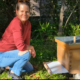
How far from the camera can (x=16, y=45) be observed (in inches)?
64.5

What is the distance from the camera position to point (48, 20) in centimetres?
636

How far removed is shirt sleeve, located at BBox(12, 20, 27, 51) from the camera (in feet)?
5.22

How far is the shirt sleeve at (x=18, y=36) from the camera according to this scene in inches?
62.6

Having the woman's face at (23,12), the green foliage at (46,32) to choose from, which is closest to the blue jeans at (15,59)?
the woman's face at (23,12)

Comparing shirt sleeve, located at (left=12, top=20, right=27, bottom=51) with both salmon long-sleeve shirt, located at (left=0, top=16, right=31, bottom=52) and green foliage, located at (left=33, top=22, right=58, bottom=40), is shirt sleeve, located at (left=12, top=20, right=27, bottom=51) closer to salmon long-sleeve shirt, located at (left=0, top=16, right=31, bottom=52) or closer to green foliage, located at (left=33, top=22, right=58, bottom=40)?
salmon long-sleeve shirt, located at (left=0, top=16, right=31, bottom=52)

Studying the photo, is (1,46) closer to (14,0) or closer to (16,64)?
(16,64)

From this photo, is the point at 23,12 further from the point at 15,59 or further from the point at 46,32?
the point at 46,32

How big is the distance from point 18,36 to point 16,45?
139mm

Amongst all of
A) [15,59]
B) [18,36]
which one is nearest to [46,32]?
[15,59]

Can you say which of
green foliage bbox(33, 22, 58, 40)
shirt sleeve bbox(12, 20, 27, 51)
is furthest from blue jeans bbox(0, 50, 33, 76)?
green foliage bbox(33, 22, 58, 40)

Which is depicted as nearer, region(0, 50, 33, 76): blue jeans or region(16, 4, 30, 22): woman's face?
region(16, 4, 30, 22): woman's face

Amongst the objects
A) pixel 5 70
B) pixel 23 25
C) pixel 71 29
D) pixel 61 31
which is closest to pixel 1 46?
pixel 23 25

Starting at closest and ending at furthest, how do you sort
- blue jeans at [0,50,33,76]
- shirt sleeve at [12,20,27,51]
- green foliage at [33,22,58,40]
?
shirt sleeve at [12,20,27,51] → blue jeans at [0,50,33,76] → green foliage at [33,22,58,40]

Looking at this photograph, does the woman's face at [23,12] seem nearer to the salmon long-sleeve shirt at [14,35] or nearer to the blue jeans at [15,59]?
the salmon long-sleeve shirt at [14,35]
